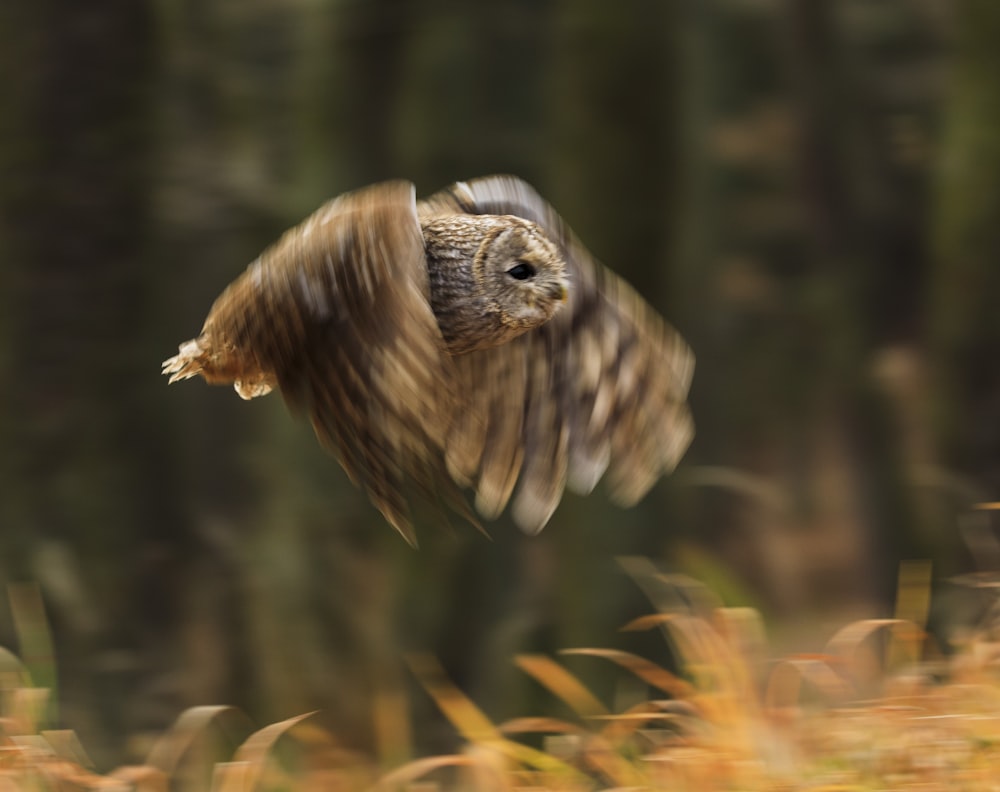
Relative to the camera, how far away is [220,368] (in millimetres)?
1617

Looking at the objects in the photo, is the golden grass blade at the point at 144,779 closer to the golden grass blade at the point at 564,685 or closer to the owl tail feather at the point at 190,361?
the golden grass blade at the point at 564,685

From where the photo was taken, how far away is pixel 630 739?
2668 millimetres

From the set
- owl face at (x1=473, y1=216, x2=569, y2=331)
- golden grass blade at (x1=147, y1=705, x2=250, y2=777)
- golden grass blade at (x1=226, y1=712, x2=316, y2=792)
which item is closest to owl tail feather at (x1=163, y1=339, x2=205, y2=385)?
owl face at (x1=473, y1=216, x2=569, y2=331)

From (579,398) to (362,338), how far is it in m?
0.51

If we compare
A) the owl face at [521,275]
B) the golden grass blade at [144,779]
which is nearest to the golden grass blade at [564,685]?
the golden grass blade at [144,779]

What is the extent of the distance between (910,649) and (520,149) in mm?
1530

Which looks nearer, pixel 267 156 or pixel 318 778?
pixel 318 778

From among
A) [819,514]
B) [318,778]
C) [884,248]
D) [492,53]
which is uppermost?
[492,53]

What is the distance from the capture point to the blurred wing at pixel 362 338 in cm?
140

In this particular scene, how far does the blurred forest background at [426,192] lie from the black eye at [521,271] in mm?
1275

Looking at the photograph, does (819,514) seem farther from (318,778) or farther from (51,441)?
(51,441)

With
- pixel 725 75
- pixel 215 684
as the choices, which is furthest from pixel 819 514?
pixel 215 684

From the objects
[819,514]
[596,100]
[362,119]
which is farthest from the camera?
[819,514]

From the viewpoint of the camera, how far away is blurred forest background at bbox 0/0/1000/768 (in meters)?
3.08
